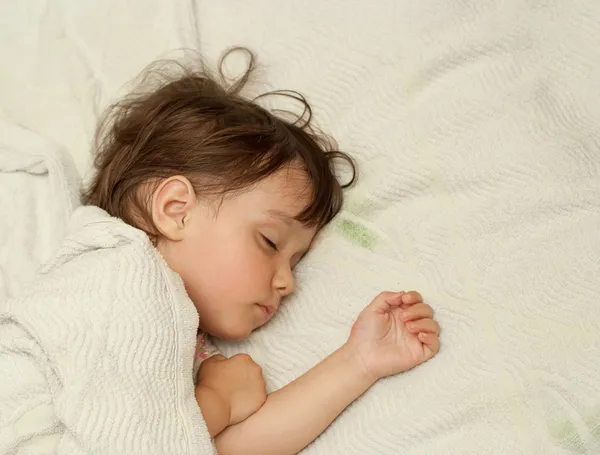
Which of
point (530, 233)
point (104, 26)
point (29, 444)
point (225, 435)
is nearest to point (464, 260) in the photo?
point (530, 233)

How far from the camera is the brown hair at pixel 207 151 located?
1.29 m

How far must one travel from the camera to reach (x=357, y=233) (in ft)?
4.41

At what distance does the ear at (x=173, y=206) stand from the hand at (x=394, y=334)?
13.4 inches

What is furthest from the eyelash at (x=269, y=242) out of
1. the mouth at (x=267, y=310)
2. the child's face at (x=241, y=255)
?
the mouth at (x=267, y=310)

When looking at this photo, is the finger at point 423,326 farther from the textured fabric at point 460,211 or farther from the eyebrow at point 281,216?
the eyebrow at point 281,216

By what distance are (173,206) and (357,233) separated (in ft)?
1.09

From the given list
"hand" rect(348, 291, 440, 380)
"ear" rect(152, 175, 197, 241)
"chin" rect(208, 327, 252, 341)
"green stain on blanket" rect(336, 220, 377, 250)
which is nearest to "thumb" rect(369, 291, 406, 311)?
"hand" rect(348, 291, 440, 380)

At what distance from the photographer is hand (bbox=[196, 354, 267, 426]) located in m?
1.25

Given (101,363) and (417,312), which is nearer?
(101,363)

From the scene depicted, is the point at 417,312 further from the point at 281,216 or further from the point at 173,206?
the point at 173,206

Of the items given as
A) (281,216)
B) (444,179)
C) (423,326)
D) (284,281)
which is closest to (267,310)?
(284,281)

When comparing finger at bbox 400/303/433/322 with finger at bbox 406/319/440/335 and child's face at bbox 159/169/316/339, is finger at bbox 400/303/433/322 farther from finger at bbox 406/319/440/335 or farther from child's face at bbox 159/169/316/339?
child's face at bbox 159/169/316/339

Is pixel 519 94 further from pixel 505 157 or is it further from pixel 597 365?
pixel 597 365

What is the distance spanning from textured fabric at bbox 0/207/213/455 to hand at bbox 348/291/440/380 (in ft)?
0.95
